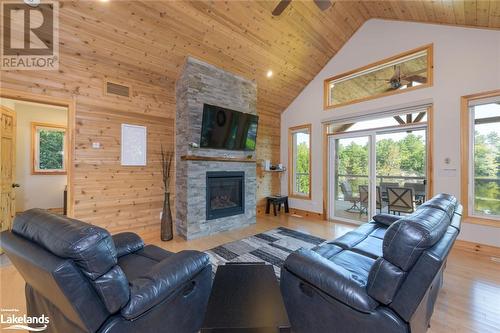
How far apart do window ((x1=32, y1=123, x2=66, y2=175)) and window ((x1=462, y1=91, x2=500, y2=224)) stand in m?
8.36

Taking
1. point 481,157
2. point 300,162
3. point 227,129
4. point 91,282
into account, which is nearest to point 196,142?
point 227,129

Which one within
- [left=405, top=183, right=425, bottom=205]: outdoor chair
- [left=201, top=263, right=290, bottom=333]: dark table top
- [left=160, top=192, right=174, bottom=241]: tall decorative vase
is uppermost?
[left=405, top=183, right=425, bottom=205]: outdoor chair

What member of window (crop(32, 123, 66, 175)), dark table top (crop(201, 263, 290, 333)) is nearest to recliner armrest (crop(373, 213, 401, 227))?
dark table top (crop(201, 263, 290, 333))

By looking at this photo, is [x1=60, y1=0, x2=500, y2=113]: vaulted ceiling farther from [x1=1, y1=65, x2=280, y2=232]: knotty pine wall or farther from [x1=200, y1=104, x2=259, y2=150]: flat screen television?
[x1=200, y1=104, x2=259, y2=150]: flat screen television

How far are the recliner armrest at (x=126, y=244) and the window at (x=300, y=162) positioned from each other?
4.31 meters

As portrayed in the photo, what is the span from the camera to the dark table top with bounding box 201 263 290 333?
1.12m

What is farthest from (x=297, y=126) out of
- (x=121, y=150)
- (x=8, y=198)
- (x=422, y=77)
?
(x=8, y=198)

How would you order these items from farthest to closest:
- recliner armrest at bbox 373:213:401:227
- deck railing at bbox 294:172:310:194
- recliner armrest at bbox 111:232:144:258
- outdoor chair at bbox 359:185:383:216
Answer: deck railing at bbox 294:172:310:194
outdoor chair at bbox 359:185:383:216
recliner armrest at bbox 373:213:401:227
recliner armrest at bbox 111:232:144:258

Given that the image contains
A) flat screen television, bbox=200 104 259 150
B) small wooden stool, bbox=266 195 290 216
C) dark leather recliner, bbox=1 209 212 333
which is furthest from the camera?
small wooden stool, bbox=266 195 290 216

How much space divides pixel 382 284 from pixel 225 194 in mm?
3438

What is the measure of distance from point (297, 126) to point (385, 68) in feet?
7.32

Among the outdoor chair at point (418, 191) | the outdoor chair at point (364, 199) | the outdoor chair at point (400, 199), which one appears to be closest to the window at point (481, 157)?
the outdoor chair at point (418, 191)

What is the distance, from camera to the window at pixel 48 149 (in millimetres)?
5012

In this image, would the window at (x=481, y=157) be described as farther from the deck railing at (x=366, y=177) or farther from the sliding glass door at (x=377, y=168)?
the deck railing at (x=366, y=177)
